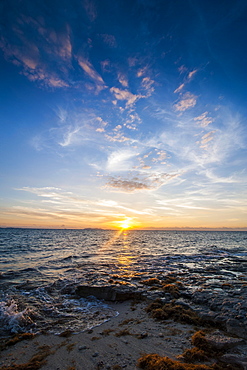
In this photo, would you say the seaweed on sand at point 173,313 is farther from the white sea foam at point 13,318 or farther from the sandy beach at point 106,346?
the white sea foam at point 13,318

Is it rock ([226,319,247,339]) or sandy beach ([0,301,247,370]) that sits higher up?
rock ([226,319,247,339])

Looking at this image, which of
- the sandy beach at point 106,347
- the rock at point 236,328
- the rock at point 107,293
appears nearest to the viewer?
the sandy beach at point 106,347

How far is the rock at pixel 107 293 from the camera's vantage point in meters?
12.6

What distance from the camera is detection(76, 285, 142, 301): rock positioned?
41.2ft

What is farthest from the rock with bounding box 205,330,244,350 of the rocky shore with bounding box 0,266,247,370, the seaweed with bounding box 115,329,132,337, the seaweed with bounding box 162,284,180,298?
the seaweed with bounding box 162,284,180,298

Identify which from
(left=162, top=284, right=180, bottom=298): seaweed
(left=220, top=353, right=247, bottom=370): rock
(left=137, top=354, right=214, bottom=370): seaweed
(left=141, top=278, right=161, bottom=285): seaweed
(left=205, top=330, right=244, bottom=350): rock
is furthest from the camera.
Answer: (left=141, top=278, right=161, bottom=285): seaweed

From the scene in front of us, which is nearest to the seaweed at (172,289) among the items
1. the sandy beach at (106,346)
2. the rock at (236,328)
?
the sandy beach at (106,346)

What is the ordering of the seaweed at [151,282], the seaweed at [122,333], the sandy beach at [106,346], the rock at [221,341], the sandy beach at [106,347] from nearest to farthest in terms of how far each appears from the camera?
the sandy beach at [106,347]
the sandy beach at [106,346]
the rock at [221,341]
the seaweed at [122,333]
the seaweed at [151,282]

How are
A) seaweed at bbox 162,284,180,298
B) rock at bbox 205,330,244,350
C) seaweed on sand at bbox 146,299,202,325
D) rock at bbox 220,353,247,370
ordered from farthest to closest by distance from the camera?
seaweed at bbox 162,284,180,298 < seaweed on sand at bbox 146,299,202,325 < rock at bbox 205,330,244,350 < rock at bbox 220,353,247,370

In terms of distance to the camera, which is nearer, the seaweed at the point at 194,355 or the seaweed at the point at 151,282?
the seaweed at the point at 194,355

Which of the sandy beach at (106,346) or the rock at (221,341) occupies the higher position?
the rock at (221,341)

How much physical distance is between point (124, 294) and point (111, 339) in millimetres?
5510

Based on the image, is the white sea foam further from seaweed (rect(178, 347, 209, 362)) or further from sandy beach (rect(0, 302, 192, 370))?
seaweed (rect(178, 347, 209, 362))

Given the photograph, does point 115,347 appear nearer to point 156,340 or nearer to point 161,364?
point 156,340
